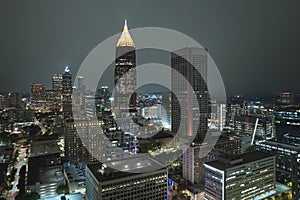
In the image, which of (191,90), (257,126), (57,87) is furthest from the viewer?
(57,87)

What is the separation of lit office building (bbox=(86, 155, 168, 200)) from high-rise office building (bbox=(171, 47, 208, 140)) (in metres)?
5.89

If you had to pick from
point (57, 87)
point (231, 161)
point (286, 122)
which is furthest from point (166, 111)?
point (57, 87)

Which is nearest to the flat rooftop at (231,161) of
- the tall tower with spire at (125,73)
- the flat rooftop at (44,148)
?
the flat rooftop at (44,148)

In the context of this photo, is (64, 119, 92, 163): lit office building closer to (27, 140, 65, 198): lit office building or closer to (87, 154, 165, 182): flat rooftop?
(27, 140, 65, 198): lit office building

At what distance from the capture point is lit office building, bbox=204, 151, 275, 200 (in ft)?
15.3

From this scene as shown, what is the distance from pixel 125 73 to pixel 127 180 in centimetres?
1392

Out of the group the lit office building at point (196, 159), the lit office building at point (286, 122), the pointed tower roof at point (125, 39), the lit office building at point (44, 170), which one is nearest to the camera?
the lit office building at point (44, 170)

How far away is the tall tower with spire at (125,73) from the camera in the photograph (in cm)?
1581

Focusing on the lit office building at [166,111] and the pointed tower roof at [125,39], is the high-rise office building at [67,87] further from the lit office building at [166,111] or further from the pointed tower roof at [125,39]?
the lit office building at [166,111]

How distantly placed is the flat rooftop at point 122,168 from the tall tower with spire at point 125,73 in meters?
11.3

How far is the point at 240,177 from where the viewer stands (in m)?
4.84

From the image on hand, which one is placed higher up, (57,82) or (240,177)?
(57,82)

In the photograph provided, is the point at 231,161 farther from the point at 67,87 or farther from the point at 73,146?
the point at 67,87

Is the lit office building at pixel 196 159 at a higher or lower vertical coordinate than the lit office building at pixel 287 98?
lower
